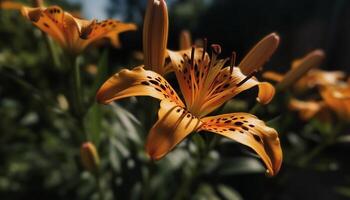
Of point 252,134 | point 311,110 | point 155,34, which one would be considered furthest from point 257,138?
point 311,110

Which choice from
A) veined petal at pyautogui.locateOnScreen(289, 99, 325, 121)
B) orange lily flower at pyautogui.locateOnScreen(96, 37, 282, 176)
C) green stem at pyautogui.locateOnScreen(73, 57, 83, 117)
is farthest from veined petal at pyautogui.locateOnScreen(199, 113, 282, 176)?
veined petal at pyautogui.locateOnScreen(289, 99, 325, 121)

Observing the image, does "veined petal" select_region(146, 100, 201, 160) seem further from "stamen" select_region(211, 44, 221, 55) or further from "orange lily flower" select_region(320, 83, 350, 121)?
"orange lily flower" select_region(320, 83, 350, 121)

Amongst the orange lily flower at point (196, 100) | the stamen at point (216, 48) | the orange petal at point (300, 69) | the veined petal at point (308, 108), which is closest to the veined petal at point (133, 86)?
the orange lily flower at point (196, 100)

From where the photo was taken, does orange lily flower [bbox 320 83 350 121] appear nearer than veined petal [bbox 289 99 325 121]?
Yes

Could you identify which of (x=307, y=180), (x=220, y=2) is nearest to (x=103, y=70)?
(x=307, y=180)

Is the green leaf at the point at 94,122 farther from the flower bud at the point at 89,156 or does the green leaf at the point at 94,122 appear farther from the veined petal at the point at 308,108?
the veined petal at the point at 308,108

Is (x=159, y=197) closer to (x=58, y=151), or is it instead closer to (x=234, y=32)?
(x=58, y=151)

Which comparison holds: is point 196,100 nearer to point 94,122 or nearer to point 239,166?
point 94,122
